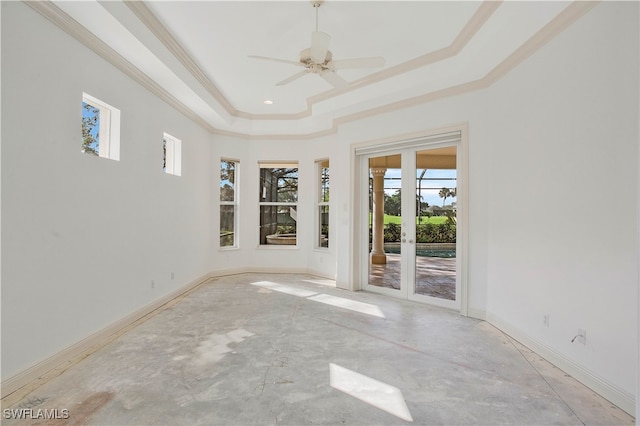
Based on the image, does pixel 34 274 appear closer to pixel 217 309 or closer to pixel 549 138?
pixel 217 309

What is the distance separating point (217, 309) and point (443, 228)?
3.24m

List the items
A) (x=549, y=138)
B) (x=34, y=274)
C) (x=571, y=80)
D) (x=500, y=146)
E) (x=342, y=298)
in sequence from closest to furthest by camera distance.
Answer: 1. (x=34, y=274)
2. (x=571, y=80)
3. (x=549, y=138)
4. (x=500, y=146)
5. (x=342, y=298)

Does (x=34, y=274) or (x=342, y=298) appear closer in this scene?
(x=34, y=274)

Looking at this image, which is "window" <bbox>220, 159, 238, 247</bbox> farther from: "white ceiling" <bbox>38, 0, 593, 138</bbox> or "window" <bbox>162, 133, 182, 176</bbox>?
"white ceiling" <bbox>38, 0, 593, 138</bbox>

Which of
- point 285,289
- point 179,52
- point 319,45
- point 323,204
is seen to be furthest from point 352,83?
point 285,289

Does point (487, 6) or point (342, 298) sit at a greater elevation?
point (487, 6)

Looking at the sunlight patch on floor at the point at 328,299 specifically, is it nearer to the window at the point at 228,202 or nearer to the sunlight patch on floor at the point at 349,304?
the sunlight patch on floor at the point at 349,304

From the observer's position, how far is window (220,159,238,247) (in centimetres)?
639

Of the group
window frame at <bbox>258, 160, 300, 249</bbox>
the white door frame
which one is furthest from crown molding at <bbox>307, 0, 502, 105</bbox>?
window frame at <bbox>258, 160, 300, 249</bbox>

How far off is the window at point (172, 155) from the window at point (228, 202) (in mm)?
1423

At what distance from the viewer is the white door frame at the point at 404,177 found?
4.00 metres

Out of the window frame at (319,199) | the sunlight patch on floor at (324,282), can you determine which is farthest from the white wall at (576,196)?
the window frame at (319,199)

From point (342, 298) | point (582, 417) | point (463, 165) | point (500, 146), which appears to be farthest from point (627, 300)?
point (342, 298)

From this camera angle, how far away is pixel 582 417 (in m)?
2.00
